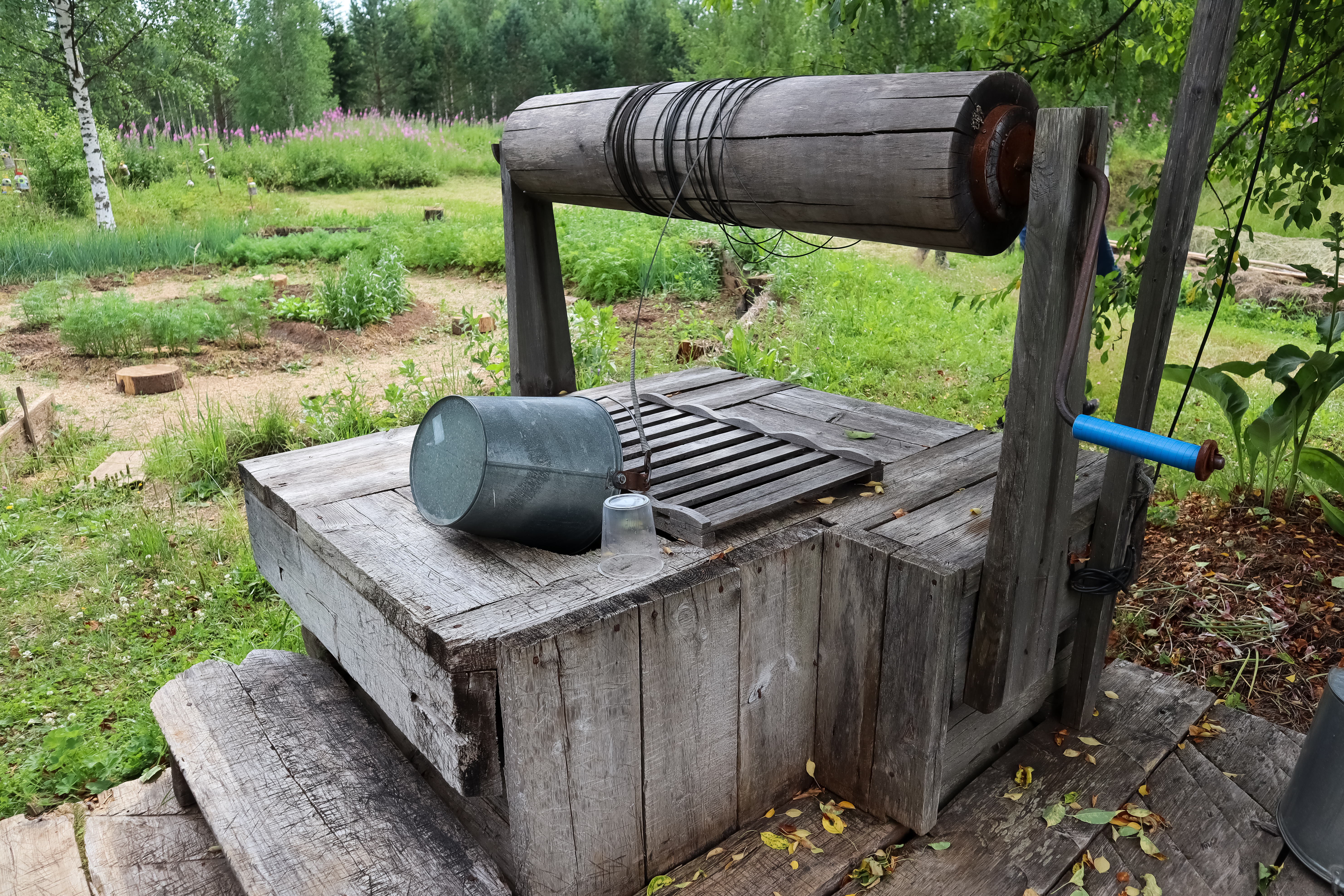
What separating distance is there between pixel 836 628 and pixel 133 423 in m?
4.69

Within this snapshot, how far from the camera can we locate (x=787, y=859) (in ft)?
6.15

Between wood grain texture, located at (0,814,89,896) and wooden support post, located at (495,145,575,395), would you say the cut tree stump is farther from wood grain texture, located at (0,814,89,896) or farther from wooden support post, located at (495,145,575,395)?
wood grain texture, located at (0,814,89,896)

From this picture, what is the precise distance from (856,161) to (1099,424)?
2.05 ft

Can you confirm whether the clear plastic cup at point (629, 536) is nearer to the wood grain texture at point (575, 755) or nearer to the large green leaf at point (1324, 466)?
the wood grain texture at point (575, 755)

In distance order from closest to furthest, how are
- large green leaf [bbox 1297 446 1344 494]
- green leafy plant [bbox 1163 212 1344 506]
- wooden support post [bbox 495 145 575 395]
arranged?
wooden support post [bbox 495 145 575 395] → green leafy plant [bbox 1163 212 1344 506] → large green leaf [bbox 1297 446 1344 494]

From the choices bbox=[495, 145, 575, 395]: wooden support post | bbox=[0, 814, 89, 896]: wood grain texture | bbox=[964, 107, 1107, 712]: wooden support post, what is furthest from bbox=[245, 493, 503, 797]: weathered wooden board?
bbox=[964, 107, 1107, 712]: wooden support post

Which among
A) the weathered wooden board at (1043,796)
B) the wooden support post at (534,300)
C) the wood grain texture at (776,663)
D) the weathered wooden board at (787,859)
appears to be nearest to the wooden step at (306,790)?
the weathered wooden board at (787,859)

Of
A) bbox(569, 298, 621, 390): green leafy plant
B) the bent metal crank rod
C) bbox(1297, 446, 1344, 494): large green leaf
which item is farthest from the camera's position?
bbox(569, 298, 621, 390): green leafy plant

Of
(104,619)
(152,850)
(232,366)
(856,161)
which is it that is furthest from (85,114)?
(856,161)

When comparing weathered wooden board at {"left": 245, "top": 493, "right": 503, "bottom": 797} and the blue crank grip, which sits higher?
the blue crank grip

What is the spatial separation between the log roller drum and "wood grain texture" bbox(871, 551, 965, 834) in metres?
0.43

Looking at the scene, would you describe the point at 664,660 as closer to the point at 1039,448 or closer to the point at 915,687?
the point at 915,687

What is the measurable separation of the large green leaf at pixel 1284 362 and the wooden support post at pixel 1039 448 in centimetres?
168

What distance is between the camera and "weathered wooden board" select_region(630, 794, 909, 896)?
1802mm
